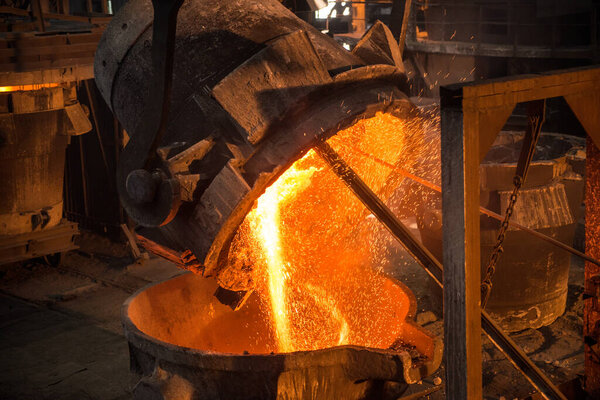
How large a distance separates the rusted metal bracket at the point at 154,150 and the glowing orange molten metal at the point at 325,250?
0.51 meters

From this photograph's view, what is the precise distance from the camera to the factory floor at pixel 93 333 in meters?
4.72

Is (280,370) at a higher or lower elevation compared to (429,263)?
lower

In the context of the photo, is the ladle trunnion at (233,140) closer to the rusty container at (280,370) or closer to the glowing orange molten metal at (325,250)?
the rusty container at (280,370)

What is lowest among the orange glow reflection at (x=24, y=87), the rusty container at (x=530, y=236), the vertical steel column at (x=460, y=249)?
the rusty container at (x=530, y=236)

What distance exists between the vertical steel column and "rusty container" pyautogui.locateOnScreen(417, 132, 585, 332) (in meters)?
2.73

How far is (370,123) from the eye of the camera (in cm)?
344

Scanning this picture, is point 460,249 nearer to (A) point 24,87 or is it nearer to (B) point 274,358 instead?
(B) point 274,358

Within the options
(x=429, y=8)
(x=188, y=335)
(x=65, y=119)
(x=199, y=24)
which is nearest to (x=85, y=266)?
(x=65, y=119)

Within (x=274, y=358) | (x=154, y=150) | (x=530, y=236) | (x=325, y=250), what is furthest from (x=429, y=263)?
(x=530, y=236)

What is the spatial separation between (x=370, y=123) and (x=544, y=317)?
2.94m

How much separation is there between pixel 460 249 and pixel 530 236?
2.93 m

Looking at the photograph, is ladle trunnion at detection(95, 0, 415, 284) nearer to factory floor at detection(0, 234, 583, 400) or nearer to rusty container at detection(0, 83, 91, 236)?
factory floor at detection(0, 234, 583, 400)

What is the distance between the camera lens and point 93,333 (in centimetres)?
566

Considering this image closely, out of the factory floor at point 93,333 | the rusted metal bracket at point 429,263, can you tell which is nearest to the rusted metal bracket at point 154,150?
the rusted metal bracket at point 429,263
